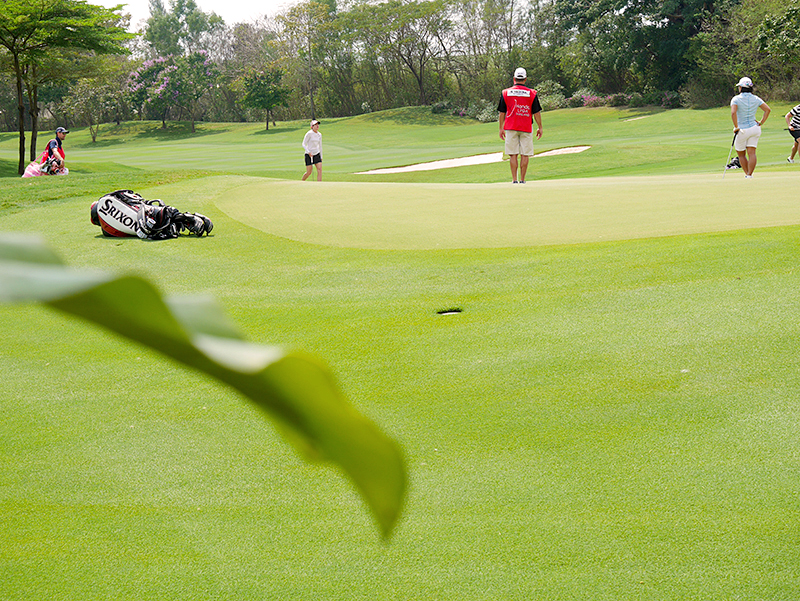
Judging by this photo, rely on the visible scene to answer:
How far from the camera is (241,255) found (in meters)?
5.95

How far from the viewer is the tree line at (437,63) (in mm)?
28797

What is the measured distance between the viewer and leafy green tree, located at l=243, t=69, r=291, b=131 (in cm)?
3959

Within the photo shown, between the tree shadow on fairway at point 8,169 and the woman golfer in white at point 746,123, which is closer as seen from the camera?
the woman golfer in white at point 746,123

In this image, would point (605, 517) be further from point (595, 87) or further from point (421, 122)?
point (595, 87)

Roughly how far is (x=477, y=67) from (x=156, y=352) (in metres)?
43.6

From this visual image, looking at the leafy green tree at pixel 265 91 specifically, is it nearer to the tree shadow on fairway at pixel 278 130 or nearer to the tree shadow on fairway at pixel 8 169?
the tree shadow on fairway at pixel 278 130

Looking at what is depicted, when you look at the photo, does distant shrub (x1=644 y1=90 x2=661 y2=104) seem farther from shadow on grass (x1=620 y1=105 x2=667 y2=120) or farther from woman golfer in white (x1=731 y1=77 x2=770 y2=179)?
woman golfer in white (x1=731 y1=77 x2=770 y2=179)

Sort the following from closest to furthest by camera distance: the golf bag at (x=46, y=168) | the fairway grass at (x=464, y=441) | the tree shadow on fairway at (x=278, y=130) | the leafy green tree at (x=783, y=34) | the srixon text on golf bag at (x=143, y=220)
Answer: the fairway grass at (x=464, y=441), the srixon text on golf bag at (x=143, y=220), the golf bag at (x=46, y=168), the leafy green tree at (x=783, y=34), the tree shadow on fairway at (x=278, y=130)

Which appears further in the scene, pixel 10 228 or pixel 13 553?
pixel 10 228

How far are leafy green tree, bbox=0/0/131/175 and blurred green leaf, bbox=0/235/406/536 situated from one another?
1896cm

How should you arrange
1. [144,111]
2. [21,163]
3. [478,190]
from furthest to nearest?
1. [144,111]
2. [21,163]
3. [478,190]

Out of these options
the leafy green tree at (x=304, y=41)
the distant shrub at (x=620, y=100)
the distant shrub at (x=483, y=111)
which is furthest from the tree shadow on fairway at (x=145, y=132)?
the distant shrub at (x=620, y=100)

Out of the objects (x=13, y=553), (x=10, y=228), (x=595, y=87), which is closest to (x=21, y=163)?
(x=10, y=228)

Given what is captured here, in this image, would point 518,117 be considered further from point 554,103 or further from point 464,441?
point 554,103
